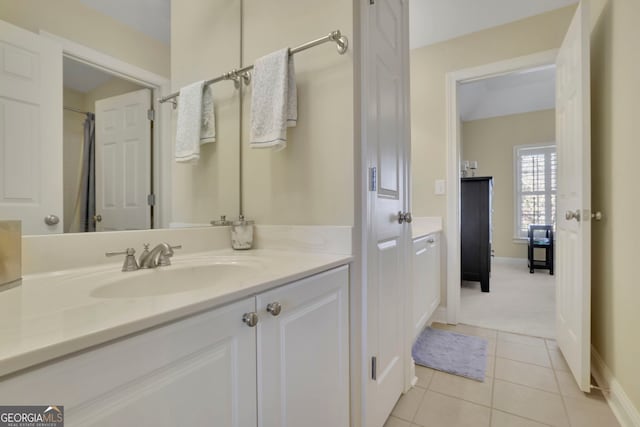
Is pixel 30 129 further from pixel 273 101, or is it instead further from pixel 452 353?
pixel 452 353

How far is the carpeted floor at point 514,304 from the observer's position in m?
2.44

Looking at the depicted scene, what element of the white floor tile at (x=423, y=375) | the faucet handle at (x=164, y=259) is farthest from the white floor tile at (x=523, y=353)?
the faucet handle at (x=164, y=259)

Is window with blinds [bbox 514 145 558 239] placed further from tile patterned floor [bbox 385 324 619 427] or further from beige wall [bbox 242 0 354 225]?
beige wall [bbox 242 0 354 225]

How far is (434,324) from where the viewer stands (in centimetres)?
252

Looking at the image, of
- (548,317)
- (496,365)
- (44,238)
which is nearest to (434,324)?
(496,365)

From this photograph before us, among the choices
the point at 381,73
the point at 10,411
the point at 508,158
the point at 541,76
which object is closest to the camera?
the point at 10,411

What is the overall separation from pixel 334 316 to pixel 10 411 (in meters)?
0.78

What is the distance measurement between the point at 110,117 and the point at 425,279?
2.02 meters

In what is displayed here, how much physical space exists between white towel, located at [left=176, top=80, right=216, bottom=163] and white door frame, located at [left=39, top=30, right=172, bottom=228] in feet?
0.20

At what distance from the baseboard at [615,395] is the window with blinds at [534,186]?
3960mm

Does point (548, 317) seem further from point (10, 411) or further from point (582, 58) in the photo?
point (10, 411)

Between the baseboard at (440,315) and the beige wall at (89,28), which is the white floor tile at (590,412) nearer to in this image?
the baseboard at (440,315)

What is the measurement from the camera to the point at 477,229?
11.2 feet

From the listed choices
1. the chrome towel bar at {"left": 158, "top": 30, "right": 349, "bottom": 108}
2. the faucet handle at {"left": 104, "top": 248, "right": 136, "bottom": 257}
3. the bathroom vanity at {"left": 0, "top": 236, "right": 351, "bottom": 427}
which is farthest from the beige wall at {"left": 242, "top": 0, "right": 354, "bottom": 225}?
the faucet handle at {"left": 104, "top": 248, "right": 136, "bottom": 257}
